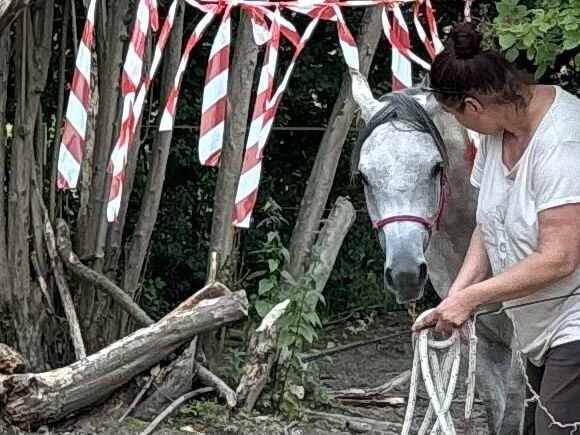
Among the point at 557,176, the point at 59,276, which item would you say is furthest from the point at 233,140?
the point at 557,176

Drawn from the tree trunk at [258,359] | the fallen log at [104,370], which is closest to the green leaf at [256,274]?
the tree trunk at [258,359]

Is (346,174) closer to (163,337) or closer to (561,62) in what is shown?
(163,337)

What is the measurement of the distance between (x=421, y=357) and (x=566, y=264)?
0.51 metres

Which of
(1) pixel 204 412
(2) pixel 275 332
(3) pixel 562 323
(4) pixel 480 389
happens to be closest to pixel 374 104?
(4) pixel 480 389

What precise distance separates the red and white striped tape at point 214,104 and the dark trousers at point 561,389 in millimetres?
2811

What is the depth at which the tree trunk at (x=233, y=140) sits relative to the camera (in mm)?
6461

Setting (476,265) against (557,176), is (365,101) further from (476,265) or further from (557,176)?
(557,176)

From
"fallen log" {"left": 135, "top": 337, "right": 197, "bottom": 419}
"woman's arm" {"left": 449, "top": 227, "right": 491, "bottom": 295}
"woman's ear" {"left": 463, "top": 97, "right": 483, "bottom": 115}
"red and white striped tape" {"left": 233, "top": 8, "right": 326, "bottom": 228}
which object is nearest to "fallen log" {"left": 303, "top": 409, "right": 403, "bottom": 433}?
"fallen log" {"left": 135, "top": 337, "right": 197, "bottom": 419}

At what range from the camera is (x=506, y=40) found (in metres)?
3.59

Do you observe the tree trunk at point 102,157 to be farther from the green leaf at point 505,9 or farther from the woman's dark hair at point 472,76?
the woman's dark hair at point 472,76

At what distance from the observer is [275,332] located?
19.9 ft

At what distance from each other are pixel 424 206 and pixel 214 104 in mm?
1989

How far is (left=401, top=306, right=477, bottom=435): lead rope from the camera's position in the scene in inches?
122

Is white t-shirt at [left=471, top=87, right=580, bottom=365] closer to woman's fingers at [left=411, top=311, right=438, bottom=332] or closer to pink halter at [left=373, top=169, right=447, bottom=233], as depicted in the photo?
woman's fingers at [left=411, top=311, right=438, bottom=332]
